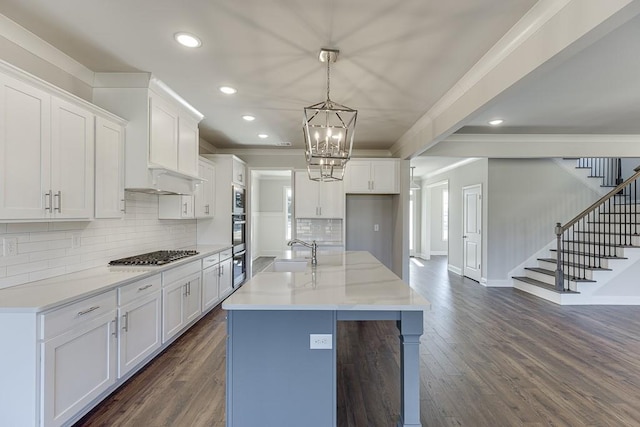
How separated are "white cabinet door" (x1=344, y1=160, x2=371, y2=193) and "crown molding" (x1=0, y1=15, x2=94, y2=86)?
374cm

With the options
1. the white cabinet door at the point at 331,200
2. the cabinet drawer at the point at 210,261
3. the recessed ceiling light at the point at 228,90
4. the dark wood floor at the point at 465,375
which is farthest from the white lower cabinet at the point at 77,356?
the white cabinet door at the point at 331,200

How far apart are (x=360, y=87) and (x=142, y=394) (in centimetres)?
328

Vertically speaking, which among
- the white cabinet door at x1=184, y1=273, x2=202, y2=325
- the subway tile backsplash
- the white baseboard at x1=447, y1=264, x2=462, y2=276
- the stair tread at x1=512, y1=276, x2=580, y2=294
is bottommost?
the white baseboard at x1=447, y1=264, x2=462, y2=276

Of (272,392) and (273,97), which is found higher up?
(273,97)

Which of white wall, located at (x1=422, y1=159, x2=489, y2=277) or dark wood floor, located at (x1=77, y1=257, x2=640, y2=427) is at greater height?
white wall, located at (x1=422, y1=159, x2=489, y2=277)

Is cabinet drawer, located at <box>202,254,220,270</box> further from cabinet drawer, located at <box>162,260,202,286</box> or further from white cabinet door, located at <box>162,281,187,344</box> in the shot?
white cabinet door, located at <box>162,281,187,344</box>

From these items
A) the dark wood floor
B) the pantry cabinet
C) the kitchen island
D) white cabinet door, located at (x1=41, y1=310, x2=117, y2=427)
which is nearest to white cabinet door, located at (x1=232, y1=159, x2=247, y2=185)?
the pantry cabinet

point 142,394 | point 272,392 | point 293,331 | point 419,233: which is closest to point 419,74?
point 293,331

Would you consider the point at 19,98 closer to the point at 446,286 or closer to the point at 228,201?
the point at 228,201

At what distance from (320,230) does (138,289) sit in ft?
11.7

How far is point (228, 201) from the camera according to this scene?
5055 millimetres

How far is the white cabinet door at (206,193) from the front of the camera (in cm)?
450

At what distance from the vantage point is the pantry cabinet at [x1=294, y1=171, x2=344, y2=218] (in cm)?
553

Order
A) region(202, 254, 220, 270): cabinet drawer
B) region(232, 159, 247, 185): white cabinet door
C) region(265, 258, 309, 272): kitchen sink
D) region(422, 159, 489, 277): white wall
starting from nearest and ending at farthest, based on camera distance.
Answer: region(265, 258, 309, 272): kitchen sink → region(202, 254, 220, 270): cabinet drawer → region(232, 159, 247, 185): white cabinet door → region(422, 159, 489, 277): white wall
